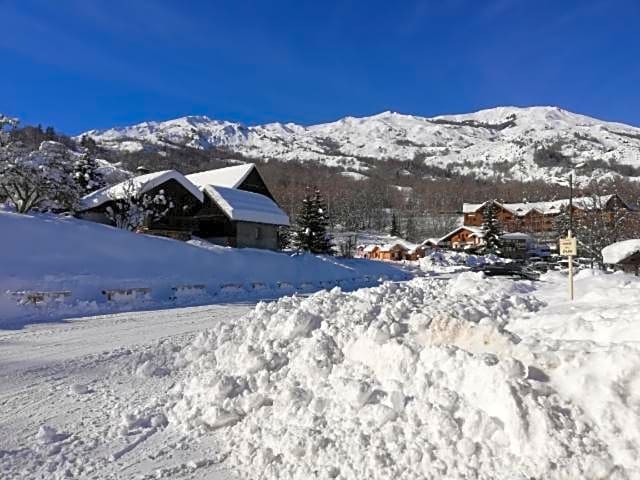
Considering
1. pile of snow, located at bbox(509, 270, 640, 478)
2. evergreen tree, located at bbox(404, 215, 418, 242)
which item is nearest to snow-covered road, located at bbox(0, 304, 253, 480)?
pile of snow, located at bbox(509, 270, 640, 478)

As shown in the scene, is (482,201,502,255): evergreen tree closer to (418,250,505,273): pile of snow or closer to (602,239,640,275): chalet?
(418,250,505,273): pile of snow

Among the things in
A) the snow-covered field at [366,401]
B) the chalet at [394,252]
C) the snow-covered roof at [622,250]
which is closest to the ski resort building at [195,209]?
the snow-covered roof at [622,250]

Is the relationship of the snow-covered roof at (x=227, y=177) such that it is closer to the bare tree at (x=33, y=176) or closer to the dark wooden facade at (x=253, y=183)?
the dark wooden facade at (x=253, y=183)

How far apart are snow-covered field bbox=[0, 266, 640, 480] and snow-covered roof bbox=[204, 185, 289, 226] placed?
24.7m

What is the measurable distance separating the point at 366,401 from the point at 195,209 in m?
30.8

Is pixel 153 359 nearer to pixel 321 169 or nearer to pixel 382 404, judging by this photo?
pixel 382 404

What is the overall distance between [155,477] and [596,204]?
38.7 meters

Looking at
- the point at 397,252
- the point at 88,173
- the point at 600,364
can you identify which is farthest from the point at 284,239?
the point at 600,364

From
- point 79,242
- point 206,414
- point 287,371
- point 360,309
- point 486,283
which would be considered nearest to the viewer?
point 206,414

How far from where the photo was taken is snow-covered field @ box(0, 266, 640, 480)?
325cm

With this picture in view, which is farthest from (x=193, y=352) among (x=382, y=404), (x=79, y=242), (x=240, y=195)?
(x=240, y=195)

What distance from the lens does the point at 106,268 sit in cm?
1722

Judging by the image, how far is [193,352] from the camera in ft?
22.3

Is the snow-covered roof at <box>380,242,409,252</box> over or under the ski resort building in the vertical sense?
under
